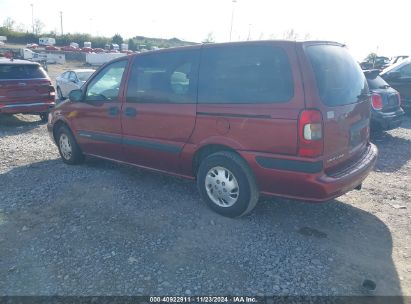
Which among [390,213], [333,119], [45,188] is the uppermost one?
[333,119]

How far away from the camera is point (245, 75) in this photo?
359 cm

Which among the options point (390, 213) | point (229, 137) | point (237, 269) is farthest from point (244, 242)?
point (390, 213)

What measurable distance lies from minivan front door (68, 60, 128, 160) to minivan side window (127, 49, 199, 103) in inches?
11.7

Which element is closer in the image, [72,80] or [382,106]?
[382,106]

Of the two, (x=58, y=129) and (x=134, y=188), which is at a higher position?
(x=58, y=129)

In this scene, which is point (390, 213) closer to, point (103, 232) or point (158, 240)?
point (158, 240)

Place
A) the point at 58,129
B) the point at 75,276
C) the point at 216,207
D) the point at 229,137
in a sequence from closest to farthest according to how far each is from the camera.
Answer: the point at 75,276 → the point at 229,137 → the point at 216,207 → the point at 58,129

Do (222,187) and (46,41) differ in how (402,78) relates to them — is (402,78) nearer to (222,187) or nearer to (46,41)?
(222,187)

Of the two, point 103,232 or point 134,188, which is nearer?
point 103,232

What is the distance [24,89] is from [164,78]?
6.07m

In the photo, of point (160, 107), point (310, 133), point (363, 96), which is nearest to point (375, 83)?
point (363, 96)

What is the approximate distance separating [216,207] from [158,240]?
826 millimetres

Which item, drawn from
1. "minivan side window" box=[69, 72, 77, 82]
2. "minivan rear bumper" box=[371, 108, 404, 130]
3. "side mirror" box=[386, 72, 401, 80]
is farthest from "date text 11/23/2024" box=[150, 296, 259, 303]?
"minivan side window" box=[69, 72, 77, 82]

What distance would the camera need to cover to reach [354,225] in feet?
12.7
